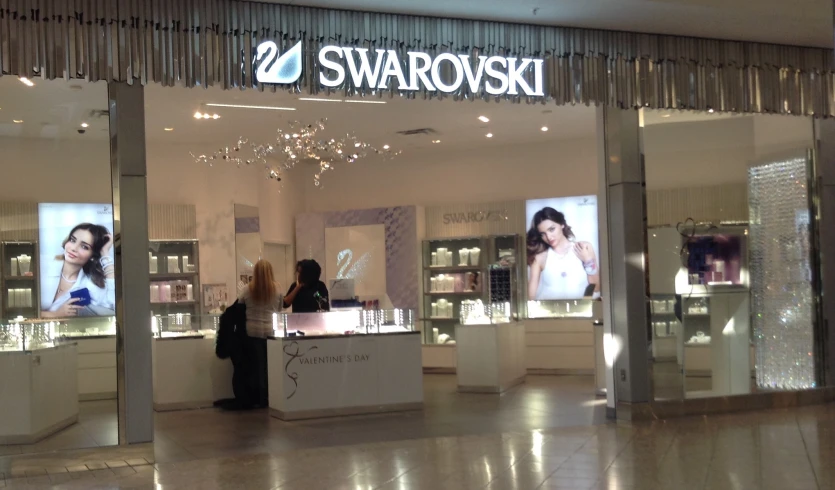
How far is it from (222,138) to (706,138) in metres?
6.50

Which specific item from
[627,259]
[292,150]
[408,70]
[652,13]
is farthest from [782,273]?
[292,150]

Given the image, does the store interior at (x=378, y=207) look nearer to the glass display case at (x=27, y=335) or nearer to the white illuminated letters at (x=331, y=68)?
the glass display case at (x=27, y=335)

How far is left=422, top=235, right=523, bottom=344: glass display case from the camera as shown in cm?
1334

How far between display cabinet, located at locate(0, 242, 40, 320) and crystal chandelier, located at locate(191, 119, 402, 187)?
4896mm

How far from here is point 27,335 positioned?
260 inches

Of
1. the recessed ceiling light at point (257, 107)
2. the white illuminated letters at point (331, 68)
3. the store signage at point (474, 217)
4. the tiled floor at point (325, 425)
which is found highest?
the recessed ceiling light at point (257, 107)

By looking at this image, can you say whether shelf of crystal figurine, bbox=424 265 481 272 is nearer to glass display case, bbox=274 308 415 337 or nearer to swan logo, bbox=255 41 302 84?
glass display case, bbox=274 308 415 337

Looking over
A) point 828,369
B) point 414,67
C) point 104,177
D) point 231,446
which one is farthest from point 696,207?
point 104,177

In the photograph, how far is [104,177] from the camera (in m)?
6.76

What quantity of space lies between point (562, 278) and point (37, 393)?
26.7 feet

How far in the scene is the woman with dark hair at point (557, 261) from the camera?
12922 mm

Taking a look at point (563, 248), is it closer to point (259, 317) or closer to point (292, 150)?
point (292, 150)

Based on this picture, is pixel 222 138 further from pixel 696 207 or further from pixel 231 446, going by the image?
pixel 696 207

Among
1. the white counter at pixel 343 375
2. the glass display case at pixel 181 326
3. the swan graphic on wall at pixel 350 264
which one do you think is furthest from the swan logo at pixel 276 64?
the swan graphic on wall at pixel 350 264
